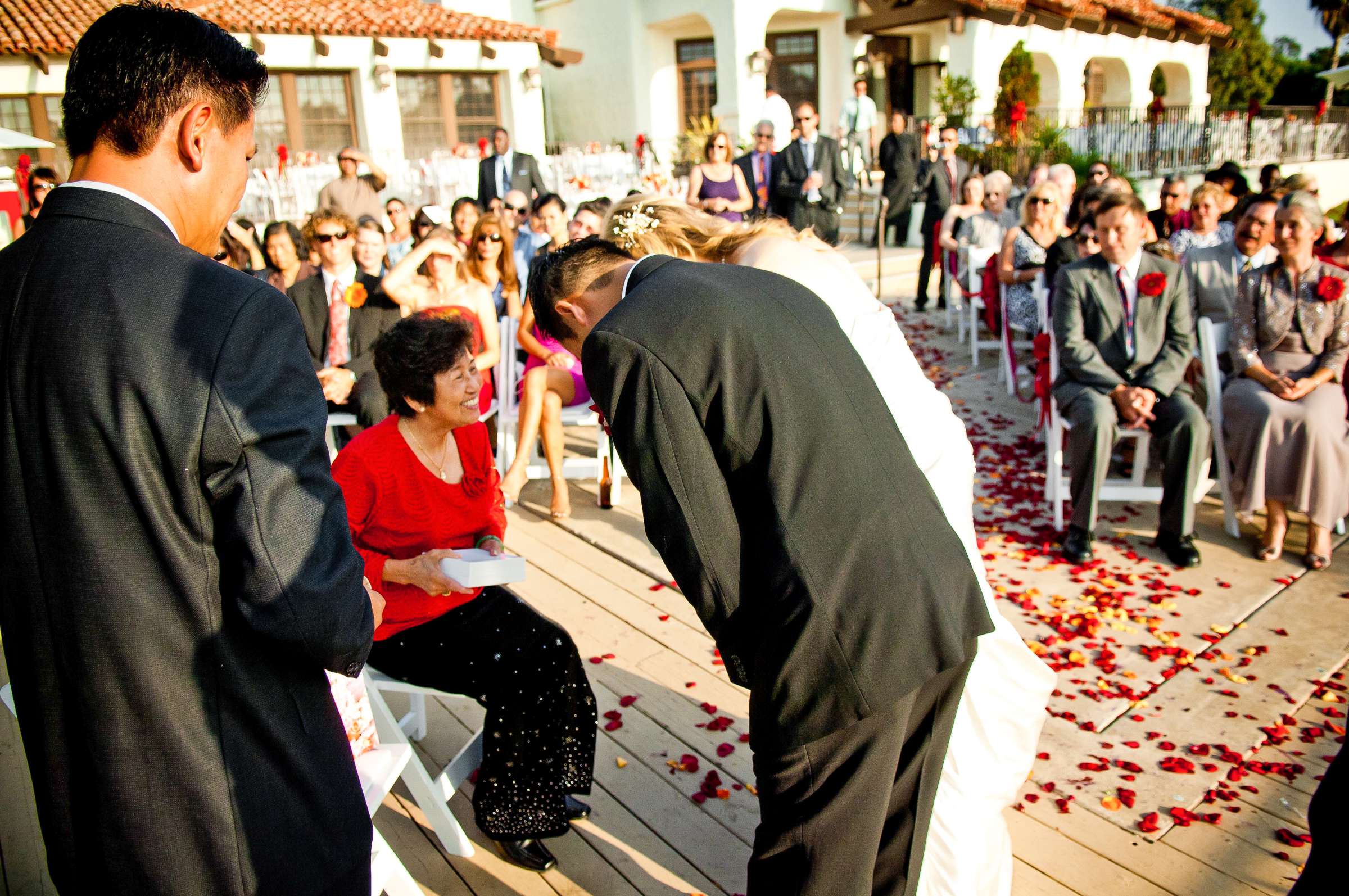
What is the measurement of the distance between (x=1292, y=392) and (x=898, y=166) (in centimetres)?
889

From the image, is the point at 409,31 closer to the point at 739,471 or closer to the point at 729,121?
the point at 729,121

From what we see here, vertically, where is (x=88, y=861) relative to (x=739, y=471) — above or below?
below

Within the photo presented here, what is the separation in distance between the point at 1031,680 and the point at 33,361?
2.20 m

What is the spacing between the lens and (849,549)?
5.71 ft

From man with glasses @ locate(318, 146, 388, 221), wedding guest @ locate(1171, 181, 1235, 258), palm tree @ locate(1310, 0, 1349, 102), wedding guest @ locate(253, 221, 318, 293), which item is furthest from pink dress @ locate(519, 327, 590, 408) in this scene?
palm tree @ locate(1310, 0, 1349, 102)

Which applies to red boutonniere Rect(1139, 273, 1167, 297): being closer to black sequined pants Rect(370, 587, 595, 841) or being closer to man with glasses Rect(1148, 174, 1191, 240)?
man with glasses Rect(1148, 174, 1191, 240)

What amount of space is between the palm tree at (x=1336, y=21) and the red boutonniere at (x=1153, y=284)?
148 feet

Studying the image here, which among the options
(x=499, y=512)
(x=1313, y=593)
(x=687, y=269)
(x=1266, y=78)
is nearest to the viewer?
(x=687, y=269)

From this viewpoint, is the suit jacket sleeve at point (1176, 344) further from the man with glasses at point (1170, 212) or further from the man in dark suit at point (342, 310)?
the man in dark suit at point (342, 310)

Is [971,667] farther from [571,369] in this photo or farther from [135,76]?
[571,369]

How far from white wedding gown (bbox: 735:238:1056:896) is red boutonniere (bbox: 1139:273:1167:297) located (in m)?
3.17

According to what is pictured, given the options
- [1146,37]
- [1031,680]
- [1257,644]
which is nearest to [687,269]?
[1031,680]

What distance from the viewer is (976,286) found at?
884 cm

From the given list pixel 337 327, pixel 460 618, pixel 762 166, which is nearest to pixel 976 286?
pixel 762 166
